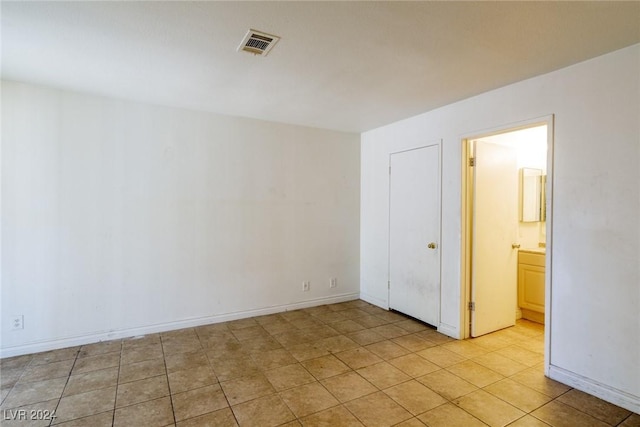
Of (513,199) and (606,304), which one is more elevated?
(513,199)

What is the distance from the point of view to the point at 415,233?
152 inches

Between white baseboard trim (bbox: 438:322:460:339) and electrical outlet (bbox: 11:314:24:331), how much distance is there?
4.13 meters

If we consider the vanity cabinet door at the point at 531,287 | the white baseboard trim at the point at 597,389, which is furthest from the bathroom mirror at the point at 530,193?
the white baseboard trim at the point at 597,389

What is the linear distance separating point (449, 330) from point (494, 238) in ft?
3.65

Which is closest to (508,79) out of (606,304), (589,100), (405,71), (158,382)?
(589,100)

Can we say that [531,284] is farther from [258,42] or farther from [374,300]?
[258,42]

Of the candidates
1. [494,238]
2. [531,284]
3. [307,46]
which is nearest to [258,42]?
[307,46]

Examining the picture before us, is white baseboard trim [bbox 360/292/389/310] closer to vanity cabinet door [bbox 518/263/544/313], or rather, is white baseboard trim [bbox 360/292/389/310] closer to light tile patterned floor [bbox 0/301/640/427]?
light tile patterned floor [bbox 0/301/640/427]

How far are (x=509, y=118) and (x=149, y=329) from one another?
4161 millimetres

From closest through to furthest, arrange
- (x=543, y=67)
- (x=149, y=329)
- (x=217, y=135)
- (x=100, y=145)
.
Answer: (x=543, y=67)
(x=100, y=145)
(x=149, y=329)
(x=217, y=135)

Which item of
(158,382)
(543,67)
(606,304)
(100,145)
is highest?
(543,67)

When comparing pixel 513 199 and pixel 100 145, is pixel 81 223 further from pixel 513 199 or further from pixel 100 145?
pixel 513 199

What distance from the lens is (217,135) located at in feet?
12.5

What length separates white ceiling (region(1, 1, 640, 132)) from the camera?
181 centimetres
